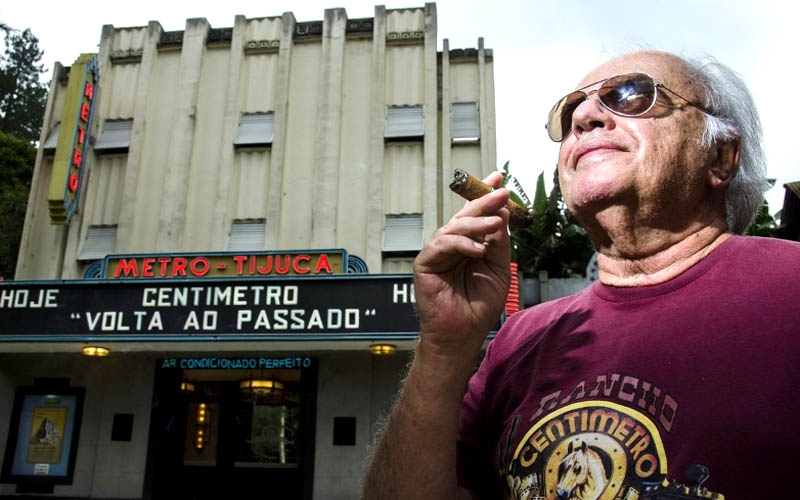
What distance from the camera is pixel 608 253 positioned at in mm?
1646

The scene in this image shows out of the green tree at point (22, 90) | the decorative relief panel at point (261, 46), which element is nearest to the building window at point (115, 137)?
the decorative relief panel at point (261, 46)

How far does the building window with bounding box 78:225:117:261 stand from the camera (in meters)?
12.0

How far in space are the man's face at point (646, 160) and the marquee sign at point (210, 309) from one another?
7.14 m

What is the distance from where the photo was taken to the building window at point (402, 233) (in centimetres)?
1126

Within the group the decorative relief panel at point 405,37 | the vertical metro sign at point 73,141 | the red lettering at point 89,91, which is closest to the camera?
the vertical metro sign at point 73,141

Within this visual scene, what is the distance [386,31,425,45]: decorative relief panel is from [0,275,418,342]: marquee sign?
19.4 feet

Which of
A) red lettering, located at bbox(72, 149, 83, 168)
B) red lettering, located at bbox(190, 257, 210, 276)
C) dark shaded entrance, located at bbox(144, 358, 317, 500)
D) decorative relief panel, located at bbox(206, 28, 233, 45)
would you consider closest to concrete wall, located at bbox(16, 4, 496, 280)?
decorative relief panel, located at bbox(206, 28, 233, 45)

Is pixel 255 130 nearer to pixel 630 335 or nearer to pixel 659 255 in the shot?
pixel 659 255

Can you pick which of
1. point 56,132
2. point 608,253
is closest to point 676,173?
point 608,253

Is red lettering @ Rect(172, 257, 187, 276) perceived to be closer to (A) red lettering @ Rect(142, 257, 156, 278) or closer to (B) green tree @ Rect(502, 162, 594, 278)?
(A) red lettering @ Rect(142, 257, 156, 278)

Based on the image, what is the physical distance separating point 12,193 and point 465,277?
22.6 m

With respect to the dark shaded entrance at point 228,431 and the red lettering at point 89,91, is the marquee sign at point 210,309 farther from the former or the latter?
the red lettering at point 89,91

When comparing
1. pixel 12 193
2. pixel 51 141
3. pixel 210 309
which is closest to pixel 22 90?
pixel 12 193

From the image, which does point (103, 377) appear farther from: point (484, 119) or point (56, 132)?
point (484, 119)
